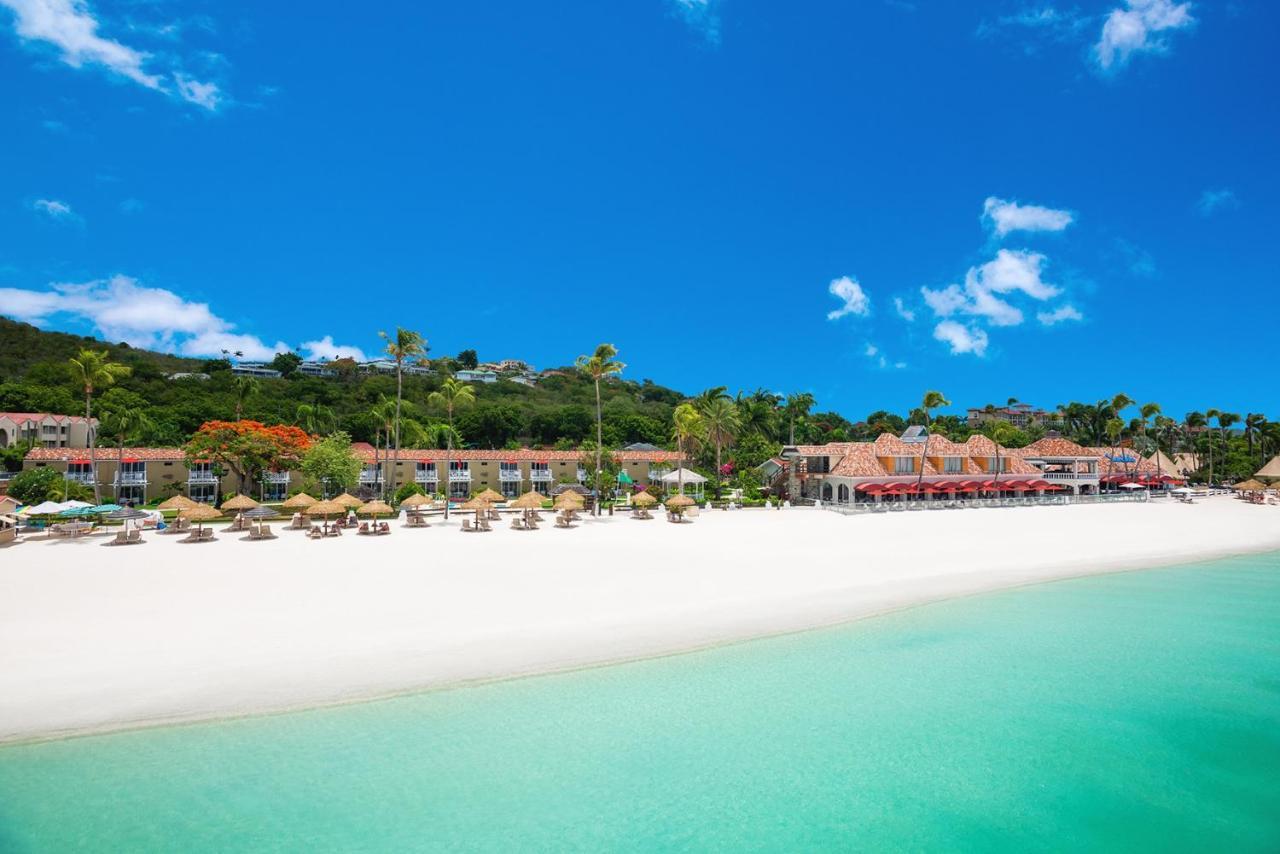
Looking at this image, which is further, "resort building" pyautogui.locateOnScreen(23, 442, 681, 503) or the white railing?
"resort building" pyautogui.locateOnScreen(23, 442, 681, 503)

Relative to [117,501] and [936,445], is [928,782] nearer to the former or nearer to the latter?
[936,445]

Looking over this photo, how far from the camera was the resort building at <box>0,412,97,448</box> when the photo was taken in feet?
214

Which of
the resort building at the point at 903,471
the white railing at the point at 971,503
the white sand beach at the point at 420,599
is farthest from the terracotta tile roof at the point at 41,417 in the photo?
the white railing at the point at 971,503

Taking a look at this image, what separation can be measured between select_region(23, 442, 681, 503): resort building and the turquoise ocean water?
28.1 metres

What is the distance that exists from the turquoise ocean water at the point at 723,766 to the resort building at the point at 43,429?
Result: 68.7 m

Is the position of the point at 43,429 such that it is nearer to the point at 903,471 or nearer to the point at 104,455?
the point at 104,455

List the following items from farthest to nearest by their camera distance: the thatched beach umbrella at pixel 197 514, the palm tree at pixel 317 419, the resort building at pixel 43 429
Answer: the palm tree at pixel 317 419, the resort building at pixel 43 429, the thatched beach umbrella at pixel 197 514

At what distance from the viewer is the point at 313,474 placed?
4356cm

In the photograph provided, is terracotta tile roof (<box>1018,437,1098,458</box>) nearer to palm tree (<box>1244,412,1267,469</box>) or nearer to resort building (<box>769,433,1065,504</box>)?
resort building (<box>769,433,1065,504</box>)

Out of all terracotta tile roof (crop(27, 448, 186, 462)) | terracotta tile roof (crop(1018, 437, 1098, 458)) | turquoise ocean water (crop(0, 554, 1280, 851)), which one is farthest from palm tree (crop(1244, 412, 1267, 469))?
terracotta tile roof (crop(27, 448, 186, 462))

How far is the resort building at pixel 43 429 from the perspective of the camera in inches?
Result: 2574

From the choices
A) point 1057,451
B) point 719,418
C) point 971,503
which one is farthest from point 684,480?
point 1057,451

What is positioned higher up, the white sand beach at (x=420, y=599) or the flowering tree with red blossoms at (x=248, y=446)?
the flowering tree with red blossoms at (x=248, y=446)

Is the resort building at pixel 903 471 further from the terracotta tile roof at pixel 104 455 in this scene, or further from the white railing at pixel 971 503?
the terracotta tile roof at pixel 104 455
